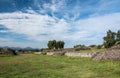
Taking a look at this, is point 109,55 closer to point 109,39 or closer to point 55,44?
point 109,39

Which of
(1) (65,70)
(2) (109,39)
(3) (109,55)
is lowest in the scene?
(1) (65,70)

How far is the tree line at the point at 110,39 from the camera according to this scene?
4759cm

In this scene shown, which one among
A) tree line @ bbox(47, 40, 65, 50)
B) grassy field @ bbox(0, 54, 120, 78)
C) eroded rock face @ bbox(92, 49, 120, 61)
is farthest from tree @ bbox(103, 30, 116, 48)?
tree line @ bbox(47, 40, 65, 50)

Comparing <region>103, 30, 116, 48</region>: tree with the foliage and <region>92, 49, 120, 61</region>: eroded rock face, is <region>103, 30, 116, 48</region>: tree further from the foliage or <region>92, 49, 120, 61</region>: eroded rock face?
the foliage

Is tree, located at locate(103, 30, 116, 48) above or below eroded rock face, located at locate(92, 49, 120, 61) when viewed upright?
above

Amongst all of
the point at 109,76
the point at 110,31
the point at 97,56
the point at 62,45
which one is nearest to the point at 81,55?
the point at 97,56

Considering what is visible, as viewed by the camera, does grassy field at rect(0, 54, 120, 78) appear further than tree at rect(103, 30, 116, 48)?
No

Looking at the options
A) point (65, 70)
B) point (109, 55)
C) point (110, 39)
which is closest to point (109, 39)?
point (110, 39)

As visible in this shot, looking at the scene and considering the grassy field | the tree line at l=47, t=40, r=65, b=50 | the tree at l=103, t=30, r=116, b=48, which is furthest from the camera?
the tree line at l=47, t=40, r=65, b=50

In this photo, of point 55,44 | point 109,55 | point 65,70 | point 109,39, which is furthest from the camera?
point 55,44

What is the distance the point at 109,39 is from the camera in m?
47.9

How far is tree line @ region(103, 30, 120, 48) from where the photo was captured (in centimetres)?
4759

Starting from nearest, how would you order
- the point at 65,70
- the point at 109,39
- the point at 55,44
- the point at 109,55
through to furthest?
the point at 65,70
the point at 109,55
the point at 109,39
the point at 55,44

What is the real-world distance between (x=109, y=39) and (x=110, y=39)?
1.03 feet
